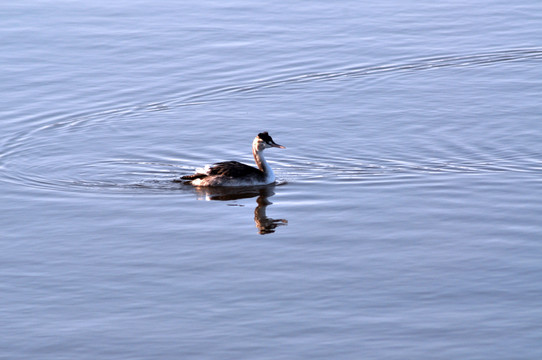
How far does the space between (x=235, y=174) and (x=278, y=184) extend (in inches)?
33.2

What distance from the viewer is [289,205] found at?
1703cm

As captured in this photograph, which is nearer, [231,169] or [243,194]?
[231,169]

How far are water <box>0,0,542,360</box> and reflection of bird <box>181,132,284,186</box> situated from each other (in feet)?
0.97

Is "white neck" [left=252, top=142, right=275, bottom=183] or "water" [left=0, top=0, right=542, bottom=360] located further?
"white neck" [left=252, top=142, right=275, bottom=183]

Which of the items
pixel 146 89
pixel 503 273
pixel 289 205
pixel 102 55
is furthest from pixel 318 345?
pixel 102 55

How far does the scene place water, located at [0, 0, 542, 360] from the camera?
39.3 feet

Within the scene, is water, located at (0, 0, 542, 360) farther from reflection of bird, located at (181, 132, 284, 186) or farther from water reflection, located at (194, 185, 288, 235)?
reflection of bird, located at (181, 132, 284, 186)

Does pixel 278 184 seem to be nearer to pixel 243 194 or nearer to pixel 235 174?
pixel 243 194

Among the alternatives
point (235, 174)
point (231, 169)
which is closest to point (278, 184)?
point (235, 174)

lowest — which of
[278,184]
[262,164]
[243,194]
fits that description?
[243,194]

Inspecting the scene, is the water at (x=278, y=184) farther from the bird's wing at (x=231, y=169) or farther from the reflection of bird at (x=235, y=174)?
the bird's wing at (x=231, y=169)

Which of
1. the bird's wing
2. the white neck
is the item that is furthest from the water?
the bird's wing

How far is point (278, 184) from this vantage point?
1838 cm

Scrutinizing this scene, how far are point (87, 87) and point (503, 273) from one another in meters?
13.2
